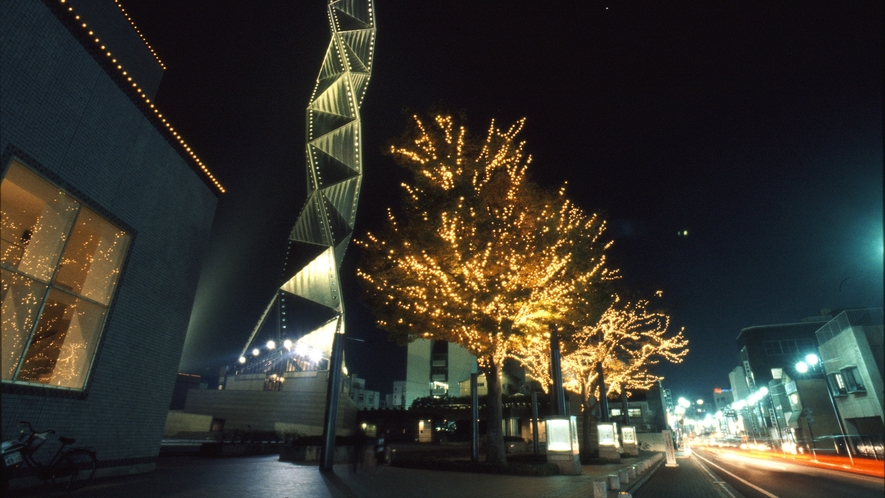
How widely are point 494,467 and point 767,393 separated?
246 ft

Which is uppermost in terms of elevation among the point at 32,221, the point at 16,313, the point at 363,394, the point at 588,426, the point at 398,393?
the point at 32,221

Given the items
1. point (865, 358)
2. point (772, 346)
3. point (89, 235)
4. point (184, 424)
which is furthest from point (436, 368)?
point (772, 346)

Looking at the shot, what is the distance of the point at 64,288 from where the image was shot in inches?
336

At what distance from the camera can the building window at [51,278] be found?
7.40 m

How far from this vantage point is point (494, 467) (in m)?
12.4

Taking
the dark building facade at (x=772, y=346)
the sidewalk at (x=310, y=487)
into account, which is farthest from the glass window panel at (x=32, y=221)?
the dark building facade at (x=772, y=346)

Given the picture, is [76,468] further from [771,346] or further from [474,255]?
[771,346]

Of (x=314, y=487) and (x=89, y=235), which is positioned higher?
(x=89, y=235)

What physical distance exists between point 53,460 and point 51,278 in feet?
11.5

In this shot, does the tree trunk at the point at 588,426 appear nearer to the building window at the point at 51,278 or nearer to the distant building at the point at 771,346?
the building window at the point at 51,278

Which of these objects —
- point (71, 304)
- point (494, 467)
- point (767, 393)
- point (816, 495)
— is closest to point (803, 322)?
point (767, 393)

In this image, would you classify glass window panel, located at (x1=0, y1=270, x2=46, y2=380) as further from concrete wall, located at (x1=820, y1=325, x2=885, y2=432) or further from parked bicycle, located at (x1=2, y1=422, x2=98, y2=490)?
concrete wall, located at (x1=820, y1=325, x2=885, y2=432)

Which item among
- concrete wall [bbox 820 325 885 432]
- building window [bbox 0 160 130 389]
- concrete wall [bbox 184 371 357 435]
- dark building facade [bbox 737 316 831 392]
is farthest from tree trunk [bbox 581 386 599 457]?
dark building facade [bbox 737 316 831 392]

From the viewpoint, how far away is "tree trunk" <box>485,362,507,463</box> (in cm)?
1297
